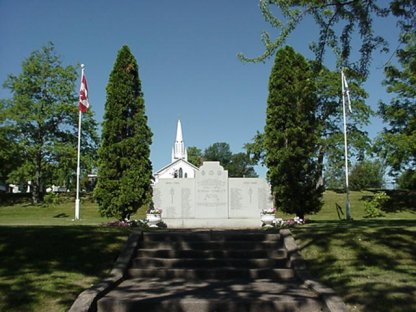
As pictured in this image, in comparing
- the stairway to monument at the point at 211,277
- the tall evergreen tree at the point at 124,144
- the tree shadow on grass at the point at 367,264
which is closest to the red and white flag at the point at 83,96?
the tall evergreen tree at the point at 124,144

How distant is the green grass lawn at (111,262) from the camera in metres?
5.69

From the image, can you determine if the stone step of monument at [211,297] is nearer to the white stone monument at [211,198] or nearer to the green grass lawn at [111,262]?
the green grass lawn at [111,262]

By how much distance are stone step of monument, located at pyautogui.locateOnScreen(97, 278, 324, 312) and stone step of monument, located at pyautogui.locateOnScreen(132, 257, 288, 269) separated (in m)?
0.89

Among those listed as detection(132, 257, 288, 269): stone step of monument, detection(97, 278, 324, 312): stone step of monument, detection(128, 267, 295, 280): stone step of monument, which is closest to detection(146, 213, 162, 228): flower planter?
detection(132, 257, 288, 269): stone step of monument

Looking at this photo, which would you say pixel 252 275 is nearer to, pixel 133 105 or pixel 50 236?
pixel 50 236

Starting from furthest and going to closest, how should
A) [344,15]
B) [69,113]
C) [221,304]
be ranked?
[69,113] < [344,15] < [221,304]

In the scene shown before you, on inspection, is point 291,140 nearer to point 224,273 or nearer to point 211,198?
point 211,198

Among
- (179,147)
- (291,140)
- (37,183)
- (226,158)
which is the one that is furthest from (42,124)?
(226,158)

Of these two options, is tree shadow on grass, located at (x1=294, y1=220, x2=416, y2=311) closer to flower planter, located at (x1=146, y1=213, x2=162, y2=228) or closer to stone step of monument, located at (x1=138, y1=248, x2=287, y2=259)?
stone step of monument, located at (x1=138, y1=248, x2=287, y2=259)

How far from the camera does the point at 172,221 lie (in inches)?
760

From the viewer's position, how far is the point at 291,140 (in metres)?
22.0

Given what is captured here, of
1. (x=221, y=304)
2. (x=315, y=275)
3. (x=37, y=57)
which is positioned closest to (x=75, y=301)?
(x=221, y=304)

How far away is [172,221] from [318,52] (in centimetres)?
1112

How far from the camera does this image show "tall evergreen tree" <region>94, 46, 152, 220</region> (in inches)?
923
